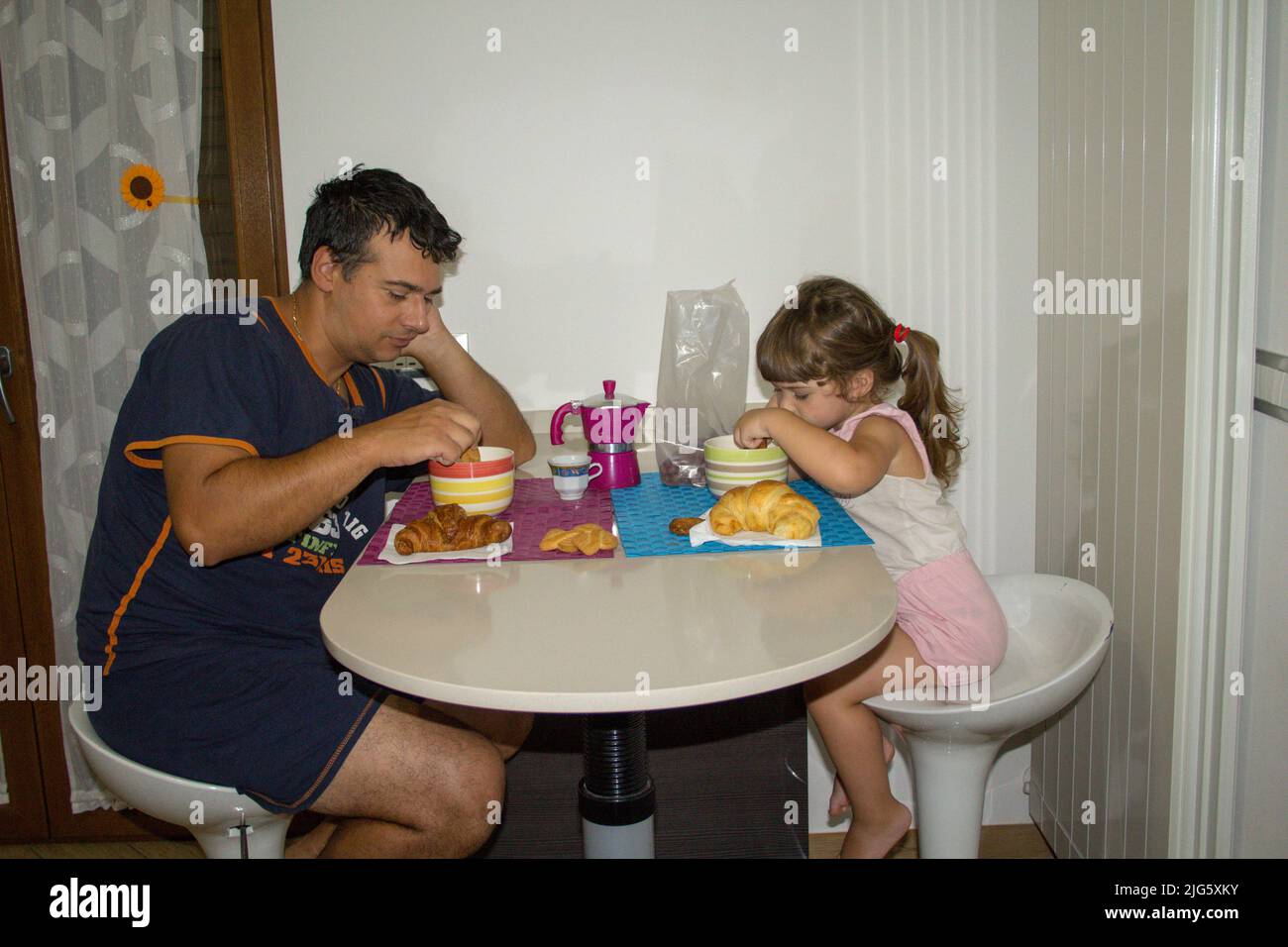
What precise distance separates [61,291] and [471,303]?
2.97 feet

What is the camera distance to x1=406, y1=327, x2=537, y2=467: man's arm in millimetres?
2051

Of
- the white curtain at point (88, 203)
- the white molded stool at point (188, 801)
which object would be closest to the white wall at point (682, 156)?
the white curtain at point (88, 203)

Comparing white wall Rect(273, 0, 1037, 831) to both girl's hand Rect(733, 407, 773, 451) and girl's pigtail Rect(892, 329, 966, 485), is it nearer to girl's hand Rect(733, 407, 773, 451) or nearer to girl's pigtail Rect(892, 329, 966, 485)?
girl's pigtail Rect(892, 329, 966, 485)

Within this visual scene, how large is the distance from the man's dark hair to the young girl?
0.63m

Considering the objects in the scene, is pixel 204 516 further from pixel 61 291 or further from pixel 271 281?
pixel 61 291

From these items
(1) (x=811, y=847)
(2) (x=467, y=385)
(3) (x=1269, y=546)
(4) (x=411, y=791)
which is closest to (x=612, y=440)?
(2) (x=467, y=385)

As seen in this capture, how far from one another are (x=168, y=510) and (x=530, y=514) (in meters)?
0.54

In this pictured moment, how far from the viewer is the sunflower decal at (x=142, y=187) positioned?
232cm

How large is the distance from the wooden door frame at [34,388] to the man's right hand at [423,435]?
3.02 feet

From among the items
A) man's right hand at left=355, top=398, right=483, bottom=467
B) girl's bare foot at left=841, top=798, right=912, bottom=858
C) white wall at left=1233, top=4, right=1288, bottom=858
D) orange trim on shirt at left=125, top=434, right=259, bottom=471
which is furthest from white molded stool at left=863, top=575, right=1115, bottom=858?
orange trim on shirt at left=125, top=434, right=259, bottom=471

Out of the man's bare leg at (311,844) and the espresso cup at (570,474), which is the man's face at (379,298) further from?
the man's bare leg at (311,844)
